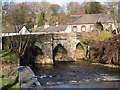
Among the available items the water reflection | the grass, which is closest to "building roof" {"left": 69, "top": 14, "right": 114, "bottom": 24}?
the water reflection

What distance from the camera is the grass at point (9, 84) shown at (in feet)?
42.6

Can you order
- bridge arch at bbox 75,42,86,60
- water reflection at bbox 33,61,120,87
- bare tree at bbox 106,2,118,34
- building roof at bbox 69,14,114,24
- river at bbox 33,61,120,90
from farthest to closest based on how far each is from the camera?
building roof at bbox 69,14,114,24 < bridge arch at bbox 75,42,86,60 < bare tree at bbox 106,2,118,34 < water reflection at bbox 33,61,120,87 < river at bbox 33,61,120,90

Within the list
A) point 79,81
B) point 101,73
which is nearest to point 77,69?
point 101,73

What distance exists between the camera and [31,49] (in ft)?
106

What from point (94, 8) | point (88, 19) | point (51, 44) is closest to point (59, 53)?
point (51, 44)

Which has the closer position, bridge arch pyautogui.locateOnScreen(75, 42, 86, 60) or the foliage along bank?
the foliage along bank

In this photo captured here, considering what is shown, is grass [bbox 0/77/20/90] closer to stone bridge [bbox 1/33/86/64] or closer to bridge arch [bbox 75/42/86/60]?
stone bridge [bbox 1/33/86/64]

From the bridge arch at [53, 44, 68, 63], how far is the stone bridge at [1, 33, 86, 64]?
0.54 feet

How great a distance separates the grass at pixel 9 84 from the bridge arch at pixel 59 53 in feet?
65.1

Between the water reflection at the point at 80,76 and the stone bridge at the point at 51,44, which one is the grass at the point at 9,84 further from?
the stone bridge at the point at 51,44

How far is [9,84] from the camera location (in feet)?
44.7

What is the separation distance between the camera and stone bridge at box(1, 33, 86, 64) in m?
32.3

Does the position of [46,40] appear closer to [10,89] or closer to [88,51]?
[88,51]

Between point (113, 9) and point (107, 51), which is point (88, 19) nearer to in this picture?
point (113, 9)
